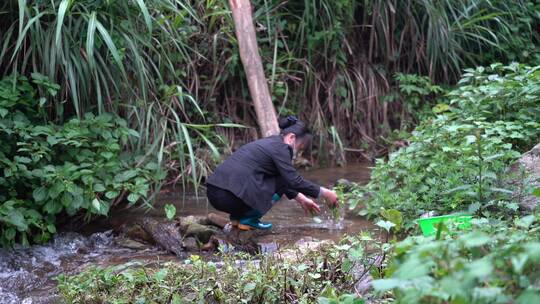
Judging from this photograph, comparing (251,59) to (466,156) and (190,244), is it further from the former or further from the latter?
(466,156)

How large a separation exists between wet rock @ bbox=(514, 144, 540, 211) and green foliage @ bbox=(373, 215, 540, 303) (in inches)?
76.5

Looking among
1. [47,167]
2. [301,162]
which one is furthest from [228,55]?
[47,167]

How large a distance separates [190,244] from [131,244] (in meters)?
0.39

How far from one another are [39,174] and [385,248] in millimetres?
2188

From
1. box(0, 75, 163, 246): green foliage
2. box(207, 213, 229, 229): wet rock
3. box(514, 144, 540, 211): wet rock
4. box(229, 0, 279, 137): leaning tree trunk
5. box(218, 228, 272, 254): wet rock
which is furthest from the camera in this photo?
box(229, 0, 279, 137): leaning tree trunk

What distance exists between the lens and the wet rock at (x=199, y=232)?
13.8 feet

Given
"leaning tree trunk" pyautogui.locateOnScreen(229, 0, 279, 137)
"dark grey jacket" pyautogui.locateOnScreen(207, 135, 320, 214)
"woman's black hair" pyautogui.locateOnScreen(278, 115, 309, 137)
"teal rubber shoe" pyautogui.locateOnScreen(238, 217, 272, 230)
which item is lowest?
"teal rubber shoe" pyautogui.locateOnScreen(238, 217, 272, 230)

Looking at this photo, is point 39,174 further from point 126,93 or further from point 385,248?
point 385,248

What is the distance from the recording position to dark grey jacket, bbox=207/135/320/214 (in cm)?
416

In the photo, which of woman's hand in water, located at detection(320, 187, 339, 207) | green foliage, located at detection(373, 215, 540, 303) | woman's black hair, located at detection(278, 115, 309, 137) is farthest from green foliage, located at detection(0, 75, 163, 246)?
green foliage, located at detection(373, 215, 540, 303)

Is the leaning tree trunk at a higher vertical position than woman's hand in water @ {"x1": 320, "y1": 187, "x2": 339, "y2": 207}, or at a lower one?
higher

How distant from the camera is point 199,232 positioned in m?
4.21

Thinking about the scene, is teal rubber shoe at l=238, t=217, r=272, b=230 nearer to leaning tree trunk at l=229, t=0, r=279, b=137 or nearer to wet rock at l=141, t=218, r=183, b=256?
wet rock at l=141, t=218, r=183, b=256

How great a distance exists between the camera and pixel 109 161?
422 cm
